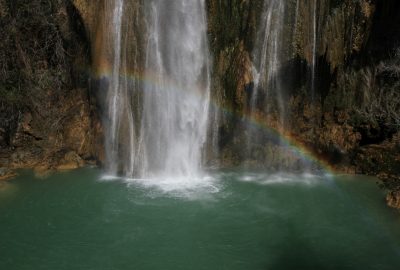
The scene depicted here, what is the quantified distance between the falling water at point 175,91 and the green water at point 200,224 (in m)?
1.23

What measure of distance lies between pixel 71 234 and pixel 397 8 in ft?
35.9

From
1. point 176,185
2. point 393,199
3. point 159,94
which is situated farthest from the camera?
Result: point 159,94

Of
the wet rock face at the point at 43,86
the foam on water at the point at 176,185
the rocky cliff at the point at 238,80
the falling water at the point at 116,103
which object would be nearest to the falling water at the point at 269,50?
the rocky cliff at the point at 238,80

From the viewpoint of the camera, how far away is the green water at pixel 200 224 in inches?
391

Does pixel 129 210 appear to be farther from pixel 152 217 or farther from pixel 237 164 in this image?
pixel 237 164

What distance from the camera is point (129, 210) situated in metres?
12.1

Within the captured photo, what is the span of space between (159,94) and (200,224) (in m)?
4.81

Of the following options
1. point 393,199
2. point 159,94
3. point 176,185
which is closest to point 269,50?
point 159,94

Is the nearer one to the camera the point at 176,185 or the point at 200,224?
the point at 200,224

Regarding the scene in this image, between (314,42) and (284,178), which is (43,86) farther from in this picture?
(314,42)

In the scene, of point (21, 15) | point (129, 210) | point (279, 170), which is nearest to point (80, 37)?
point (21, 15)

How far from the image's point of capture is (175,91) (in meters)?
14.6

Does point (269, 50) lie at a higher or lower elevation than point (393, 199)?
higher

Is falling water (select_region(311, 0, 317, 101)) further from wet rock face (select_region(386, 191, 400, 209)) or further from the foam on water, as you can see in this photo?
the foam on water
